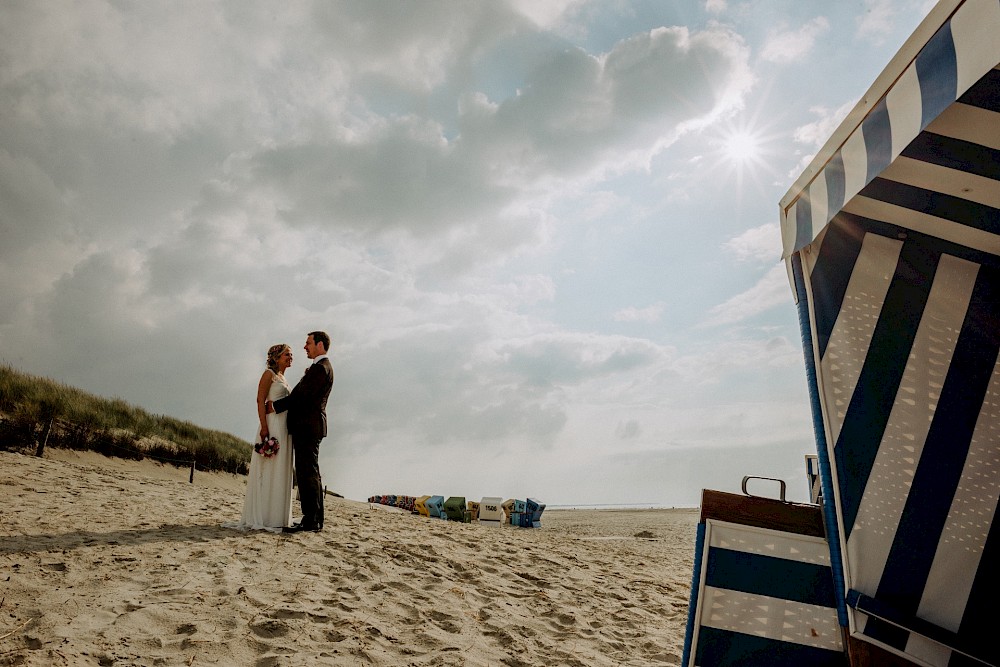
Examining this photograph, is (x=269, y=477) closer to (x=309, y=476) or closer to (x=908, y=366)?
(x=309, y=476)

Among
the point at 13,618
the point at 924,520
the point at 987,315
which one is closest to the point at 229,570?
the point at 13,618

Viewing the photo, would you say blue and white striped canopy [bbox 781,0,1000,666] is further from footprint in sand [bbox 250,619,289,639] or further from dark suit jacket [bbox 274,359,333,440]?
dark suit jacket [bbox 274,359,333,440]

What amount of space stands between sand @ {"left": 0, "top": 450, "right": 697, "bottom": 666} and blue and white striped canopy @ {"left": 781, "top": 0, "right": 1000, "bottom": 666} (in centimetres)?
215

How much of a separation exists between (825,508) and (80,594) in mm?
4362

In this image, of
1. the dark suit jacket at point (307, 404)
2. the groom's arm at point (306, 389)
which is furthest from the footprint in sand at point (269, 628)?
the groom's arm at point (306, 389)

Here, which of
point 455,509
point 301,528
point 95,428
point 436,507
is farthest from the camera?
point 436,507

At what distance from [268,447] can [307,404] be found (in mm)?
590

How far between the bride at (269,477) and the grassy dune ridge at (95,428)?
285 inches

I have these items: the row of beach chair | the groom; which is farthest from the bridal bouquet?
the row of beach chair

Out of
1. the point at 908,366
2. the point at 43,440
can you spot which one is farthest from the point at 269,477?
the point at 43,440

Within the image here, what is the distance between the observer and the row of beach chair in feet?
49.1

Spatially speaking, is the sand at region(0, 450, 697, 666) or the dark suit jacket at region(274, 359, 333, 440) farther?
the dark suit jacket at region(274, 359, 333, 440)

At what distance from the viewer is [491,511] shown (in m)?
15.1

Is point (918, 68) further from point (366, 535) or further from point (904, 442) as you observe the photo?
point (366, 535)
